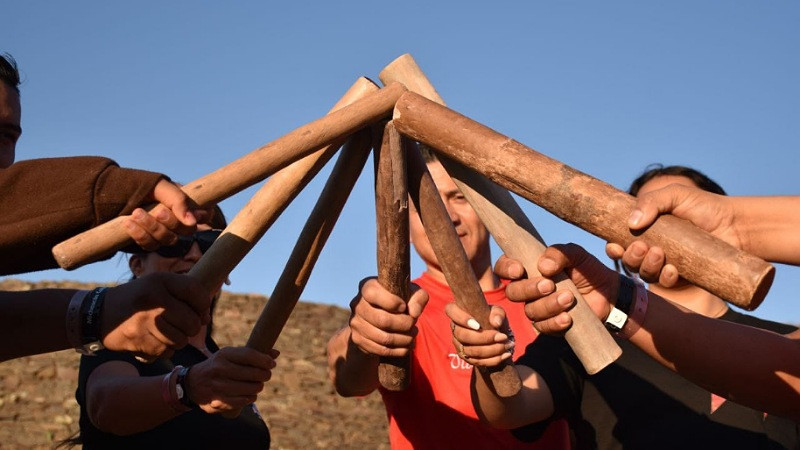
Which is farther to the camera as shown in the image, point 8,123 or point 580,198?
point 8,123

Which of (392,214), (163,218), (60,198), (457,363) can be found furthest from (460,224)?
(60,198)

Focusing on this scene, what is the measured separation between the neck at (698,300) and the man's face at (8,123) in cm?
277

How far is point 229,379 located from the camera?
3637 millimetres

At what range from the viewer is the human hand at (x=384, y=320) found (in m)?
3.41

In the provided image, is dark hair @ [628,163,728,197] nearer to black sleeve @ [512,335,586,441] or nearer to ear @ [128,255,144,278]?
black sleeve @ [512,335,586,441]

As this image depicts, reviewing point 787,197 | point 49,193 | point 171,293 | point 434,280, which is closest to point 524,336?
point 434,280

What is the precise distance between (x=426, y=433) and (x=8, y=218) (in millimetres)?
1886

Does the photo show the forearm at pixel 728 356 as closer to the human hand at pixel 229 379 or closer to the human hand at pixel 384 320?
the human hand at pixel 384 320

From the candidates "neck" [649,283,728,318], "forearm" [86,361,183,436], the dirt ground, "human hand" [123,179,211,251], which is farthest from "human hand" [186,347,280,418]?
the dirt ground

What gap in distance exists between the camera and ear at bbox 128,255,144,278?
4434 mm

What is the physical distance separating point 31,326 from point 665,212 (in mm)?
2170

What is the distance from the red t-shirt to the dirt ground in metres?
6.29

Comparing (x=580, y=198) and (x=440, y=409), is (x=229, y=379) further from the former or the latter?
(x=580, y=198)

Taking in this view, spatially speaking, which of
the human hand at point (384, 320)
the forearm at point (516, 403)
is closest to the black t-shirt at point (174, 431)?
the human hand at point (384, 320)
